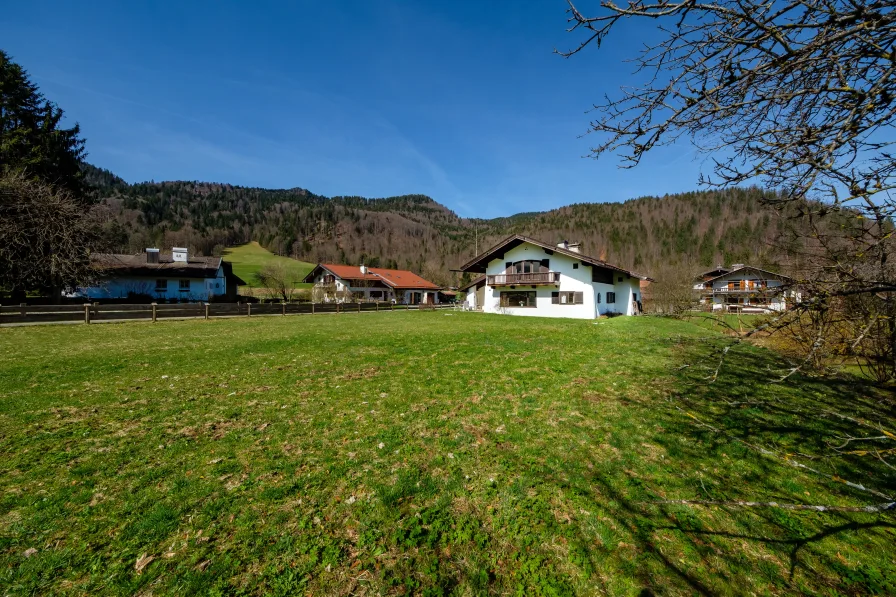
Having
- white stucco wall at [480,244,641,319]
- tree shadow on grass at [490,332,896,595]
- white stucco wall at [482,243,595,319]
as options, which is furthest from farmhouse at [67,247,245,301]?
tree shadow on grass at [490,332,896,595]

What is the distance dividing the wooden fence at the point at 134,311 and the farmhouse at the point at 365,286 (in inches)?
711

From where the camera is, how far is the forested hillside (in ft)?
285

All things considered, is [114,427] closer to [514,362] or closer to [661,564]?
[661,564]

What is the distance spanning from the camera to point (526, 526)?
3.27 metres

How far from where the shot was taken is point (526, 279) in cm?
2967

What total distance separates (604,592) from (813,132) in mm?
4088

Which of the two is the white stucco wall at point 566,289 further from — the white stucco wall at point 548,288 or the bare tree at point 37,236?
the bare tree at point 37,236

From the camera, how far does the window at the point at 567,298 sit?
27750mm

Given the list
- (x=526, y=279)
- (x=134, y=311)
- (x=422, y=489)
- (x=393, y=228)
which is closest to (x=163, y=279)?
(x=134, y=311)

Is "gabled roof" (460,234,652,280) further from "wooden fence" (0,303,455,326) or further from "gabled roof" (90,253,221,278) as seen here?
"gabled roof" (90,253,221,278)

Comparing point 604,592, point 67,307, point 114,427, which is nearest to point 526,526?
point 604,592

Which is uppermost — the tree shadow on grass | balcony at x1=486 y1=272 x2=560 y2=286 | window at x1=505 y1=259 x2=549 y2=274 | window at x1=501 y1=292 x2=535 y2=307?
window at x1=505 y1=259 x2=549 y2=274

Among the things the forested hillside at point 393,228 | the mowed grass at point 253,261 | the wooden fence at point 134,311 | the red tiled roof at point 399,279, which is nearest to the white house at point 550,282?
the wooden fence at point 134,311

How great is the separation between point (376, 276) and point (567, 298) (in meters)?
31.5
